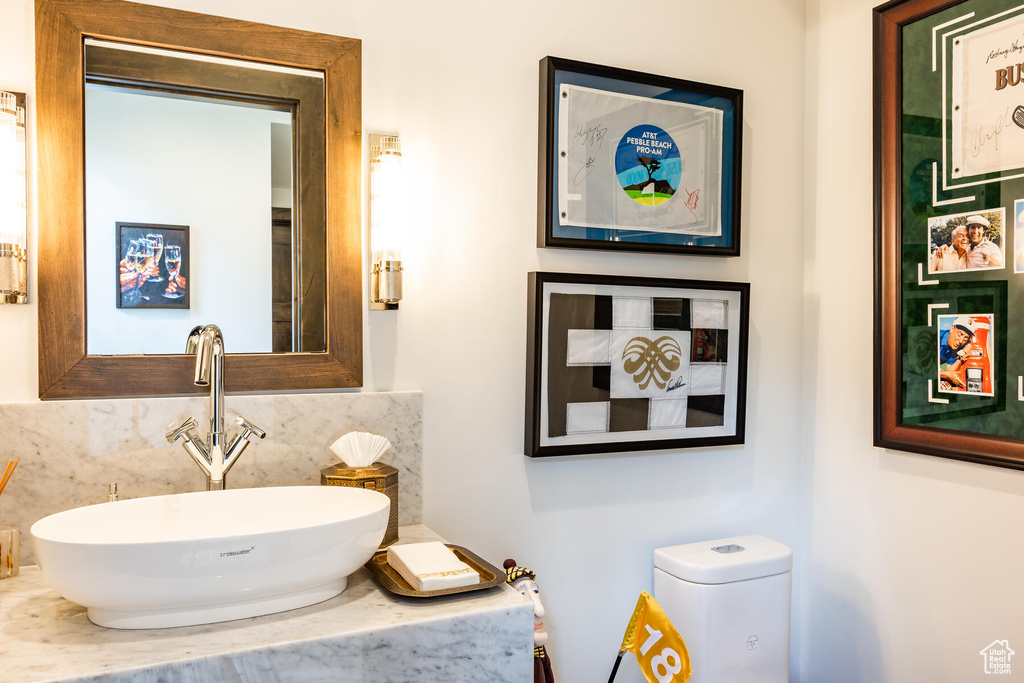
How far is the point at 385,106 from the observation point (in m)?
1.54

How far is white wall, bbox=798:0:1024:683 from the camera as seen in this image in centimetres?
159

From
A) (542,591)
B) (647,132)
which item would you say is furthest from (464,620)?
(647,132)

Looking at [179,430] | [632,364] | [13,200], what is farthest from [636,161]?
[13,200]

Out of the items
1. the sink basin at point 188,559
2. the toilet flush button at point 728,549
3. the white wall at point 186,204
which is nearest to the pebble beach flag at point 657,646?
the toilet flush button at point 728,549

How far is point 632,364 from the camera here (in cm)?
179

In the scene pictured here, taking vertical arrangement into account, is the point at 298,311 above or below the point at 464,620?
above

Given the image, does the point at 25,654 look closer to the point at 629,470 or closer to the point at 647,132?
the point at 629,470

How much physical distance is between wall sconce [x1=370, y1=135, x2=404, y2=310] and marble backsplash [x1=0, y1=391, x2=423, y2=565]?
229 millimetres

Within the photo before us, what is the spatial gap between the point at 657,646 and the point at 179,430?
1079 millimetres

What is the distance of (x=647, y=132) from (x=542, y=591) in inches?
45.3

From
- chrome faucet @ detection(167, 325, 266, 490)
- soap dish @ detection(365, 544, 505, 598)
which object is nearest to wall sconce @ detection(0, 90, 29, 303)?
chrome faucet @ detection(167, 325, 266, 490)

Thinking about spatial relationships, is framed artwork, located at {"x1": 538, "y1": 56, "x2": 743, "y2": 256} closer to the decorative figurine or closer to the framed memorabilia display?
the framed memorabilia display

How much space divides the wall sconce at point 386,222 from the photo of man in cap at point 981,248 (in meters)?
1.25

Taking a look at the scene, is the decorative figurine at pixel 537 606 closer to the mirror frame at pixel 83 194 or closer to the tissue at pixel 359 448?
the tissue at pixel 359 448
